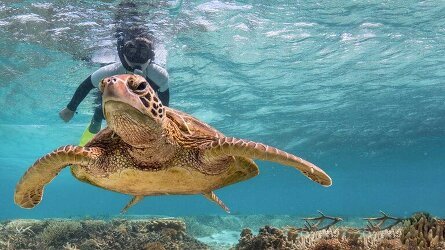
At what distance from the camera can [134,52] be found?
11016mm

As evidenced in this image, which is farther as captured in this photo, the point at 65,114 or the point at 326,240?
the point at 65,114

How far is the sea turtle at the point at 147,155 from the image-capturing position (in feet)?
9.82

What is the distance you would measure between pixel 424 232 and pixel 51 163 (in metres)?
4.75

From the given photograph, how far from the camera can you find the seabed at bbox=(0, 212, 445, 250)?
15.7 ft

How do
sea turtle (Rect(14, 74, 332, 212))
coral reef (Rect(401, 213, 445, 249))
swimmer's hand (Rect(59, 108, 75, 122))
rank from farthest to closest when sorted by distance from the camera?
1. swimmer's hand (Rect(59, 108, 75, 122))
2. coral reef (Rect(401, 213, 445, 249))
3. sea turtle (Rect(14, 74, 332, 212))

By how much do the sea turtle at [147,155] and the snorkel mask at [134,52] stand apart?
5.69 metres

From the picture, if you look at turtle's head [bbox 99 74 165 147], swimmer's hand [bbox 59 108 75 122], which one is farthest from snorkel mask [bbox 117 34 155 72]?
turtle's head [bbox 99 74 165 147]

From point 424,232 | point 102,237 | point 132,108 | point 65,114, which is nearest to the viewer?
point 132,108

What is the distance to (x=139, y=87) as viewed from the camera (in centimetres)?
299

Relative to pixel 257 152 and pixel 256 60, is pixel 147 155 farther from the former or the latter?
pixel 256 60

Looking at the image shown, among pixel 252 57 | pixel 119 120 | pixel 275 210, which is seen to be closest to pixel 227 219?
pixel 252 57

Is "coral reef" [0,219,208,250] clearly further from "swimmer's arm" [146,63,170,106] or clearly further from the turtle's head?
the turtle's head

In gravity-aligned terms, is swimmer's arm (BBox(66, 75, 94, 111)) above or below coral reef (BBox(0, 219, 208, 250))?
above

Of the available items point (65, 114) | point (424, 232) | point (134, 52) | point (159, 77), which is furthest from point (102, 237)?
point (424, 232)
